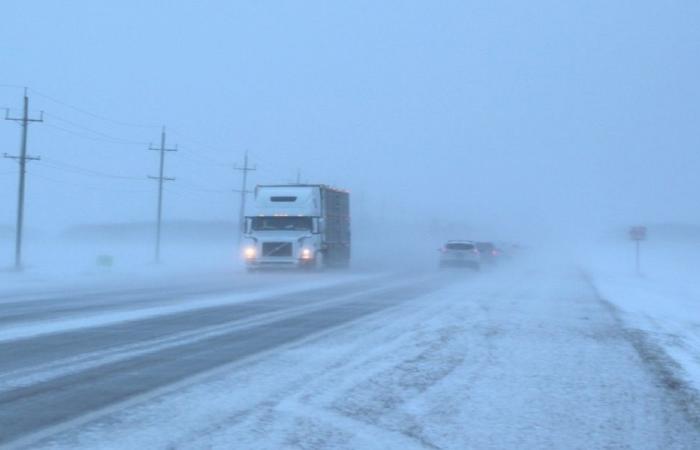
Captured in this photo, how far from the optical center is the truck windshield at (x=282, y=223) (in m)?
45.0

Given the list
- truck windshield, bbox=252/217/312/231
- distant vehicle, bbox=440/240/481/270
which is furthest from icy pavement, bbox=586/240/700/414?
truck windshield, bbox=252/217/312/231

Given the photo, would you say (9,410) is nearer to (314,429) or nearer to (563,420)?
(314,429)

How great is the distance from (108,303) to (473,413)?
16.2 m

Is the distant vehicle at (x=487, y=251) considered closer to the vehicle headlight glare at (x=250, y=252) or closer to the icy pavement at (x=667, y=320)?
the icy pavement at (x=667, y=320)

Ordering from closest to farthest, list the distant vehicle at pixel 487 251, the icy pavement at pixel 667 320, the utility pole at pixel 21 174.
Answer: the icy pavement at pixel 667 320 < the utility pole at pixel 21 174 < the distant vehicle at pixel 487 251

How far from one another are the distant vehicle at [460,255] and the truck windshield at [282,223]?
42.7ft

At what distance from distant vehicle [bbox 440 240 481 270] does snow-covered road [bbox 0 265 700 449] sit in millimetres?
31975

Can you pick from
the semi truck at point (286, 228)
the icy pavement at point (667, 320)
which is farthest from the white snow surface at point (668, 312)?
the semi truck at point (286, 228)

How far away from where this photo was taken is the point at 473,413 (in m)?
10.3

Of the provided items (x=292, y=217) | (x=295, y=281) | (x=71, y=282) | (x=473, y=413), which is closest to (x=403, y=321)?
(x=473, y=413)

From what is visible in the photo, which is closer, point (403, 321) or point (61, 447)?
point (61, 447)

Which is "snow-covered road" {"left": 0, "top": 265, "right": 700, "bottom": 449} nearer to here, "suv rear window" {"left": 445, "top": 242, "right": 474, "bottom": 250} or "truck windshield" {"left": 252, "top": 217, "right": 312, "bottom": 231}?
"truck windshield" {"left": 252, "top": 217, "right": 312, "bottom": 231}

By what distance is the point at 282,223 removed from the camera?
45.4 meters

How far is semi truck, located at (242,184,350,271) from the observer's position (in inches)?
1753
